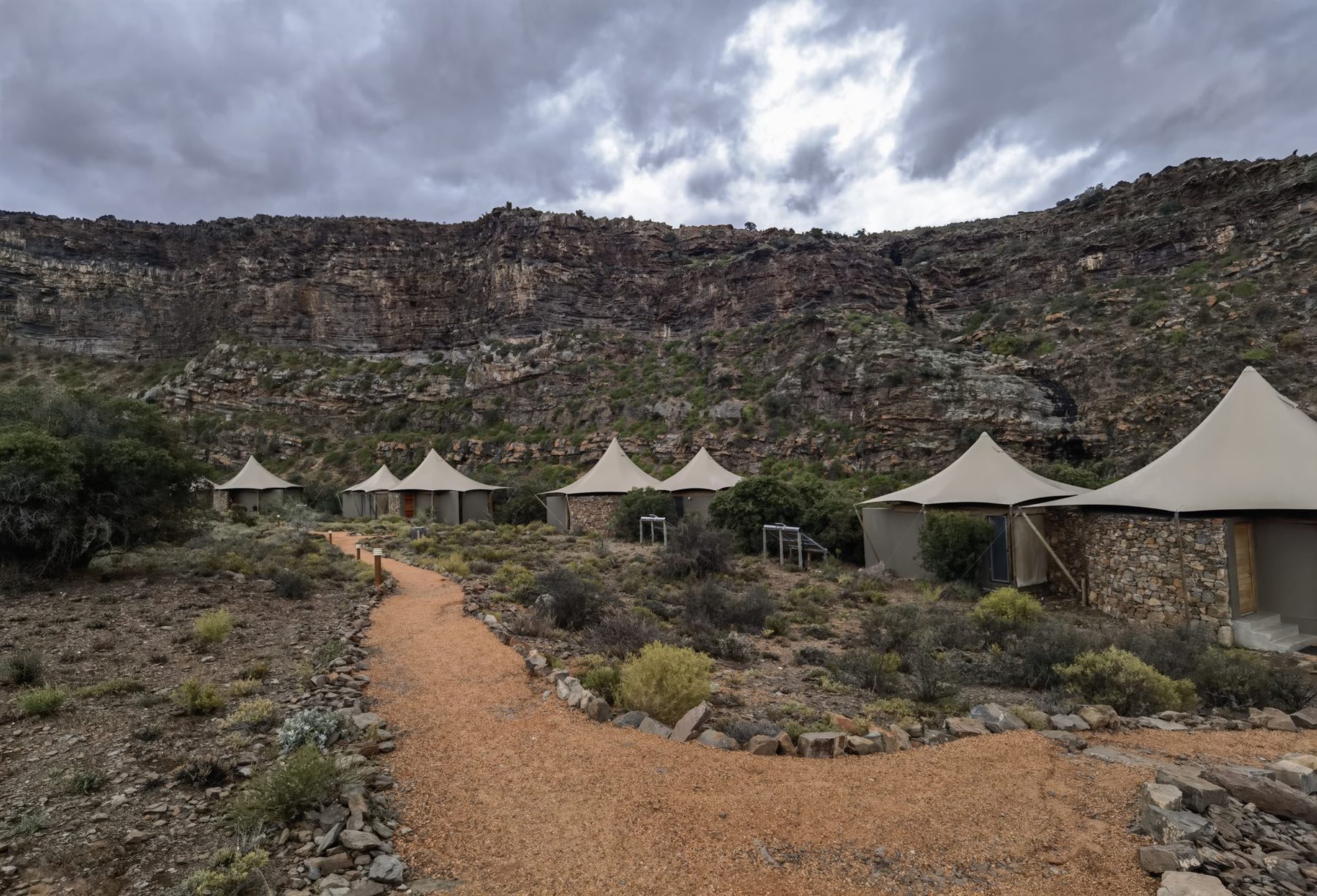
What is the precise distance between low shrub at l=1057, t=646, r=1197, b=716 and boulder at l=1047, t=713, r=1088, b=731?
970 mm

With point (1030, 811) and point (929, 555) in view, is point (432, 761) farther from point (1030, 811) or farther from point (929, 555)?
point (929, 555)

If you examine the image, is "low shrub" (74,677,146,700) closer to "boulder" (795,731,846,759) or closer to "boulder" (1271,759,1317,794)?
"boulder" (795,731,846,759)

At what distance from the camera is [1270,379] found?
22031 mm

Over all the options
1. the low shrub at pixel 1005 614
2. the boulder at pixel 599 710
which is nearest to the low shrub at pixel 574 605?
the boulder at pixel 599 710

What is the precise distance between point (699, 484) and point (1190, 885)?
20.0 metres

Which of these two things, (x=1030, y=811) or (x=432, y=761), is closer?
(x=1030, y=811)

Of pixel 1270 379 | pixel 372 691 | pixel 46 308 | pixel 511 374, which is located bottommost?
pixel 372 691

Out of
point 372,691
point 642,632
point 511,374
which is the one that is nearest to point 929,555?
point 642,632

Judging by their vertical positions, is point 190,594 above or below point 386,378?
below

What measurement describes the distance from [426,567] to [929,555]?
11768 millimetres

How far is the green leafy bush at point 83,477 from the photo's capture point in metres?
9.97

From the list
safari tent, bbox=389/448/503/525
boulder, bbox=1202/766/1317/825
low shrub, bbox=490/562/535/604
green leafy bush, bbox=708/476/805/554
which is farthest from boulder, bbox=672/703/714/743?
safari tent, bbox=389/448/503/525

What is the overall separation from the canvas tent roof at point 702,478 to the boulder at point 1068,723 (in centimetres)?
1691

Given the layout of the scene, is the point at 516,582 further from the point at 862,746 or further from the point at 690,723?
the point at 862,746
